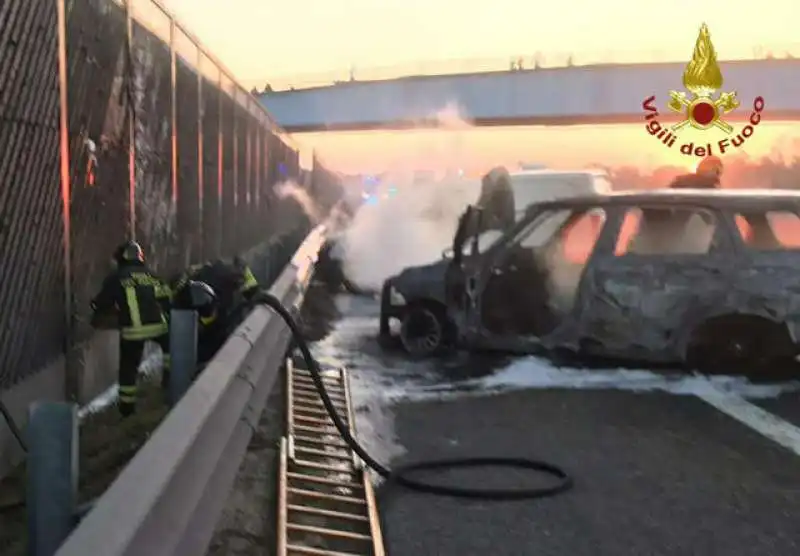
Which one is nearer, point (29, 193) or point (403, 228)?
point (29, 193)

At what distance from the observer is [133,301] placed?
279 inches

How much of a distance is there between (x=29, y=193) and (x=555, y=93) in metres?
39.7

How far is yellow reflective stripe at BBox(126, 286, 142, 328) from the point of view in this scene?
7.05 meters

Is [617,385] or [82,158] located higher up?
[82,158]

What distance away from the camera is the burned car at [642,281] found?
9133 millimetres

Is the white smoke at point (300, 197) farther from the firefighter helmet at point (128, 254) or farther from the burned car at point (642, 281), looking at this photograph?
the firefighter helmet at point (128, 254)

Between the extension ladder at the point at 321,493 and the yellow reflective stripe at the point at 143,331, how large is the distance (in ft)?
3.11

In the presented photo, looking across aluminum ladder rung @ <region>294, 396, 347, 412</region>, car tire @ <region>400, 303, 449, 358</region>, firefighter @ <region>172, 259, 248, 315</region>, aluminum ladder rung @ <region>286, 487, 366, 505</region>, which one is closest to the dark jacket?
car tire @ <region>400, 303, 449, 358</region>

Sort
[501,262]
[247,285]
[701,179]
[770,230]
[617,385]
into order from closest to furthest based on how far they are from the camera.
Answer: [247,285] < [617,385] < [770,230] < [501,262] < [701,179]

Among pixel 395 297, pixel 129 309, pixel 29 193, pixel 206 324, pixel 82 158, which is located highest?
pixel 82 158

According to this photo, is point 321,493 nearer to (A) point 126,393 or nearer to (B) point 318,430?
(B) point 318,430

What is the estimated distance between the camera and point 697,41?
1880 cm

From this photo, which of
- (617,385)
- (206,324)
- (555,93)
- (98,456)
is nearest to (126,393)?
(206,324)

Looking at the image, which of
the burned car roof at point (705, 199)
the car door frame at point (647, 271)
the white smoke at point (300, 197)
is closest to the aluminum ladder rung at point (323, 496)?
the car door frame at point (647, 271)
